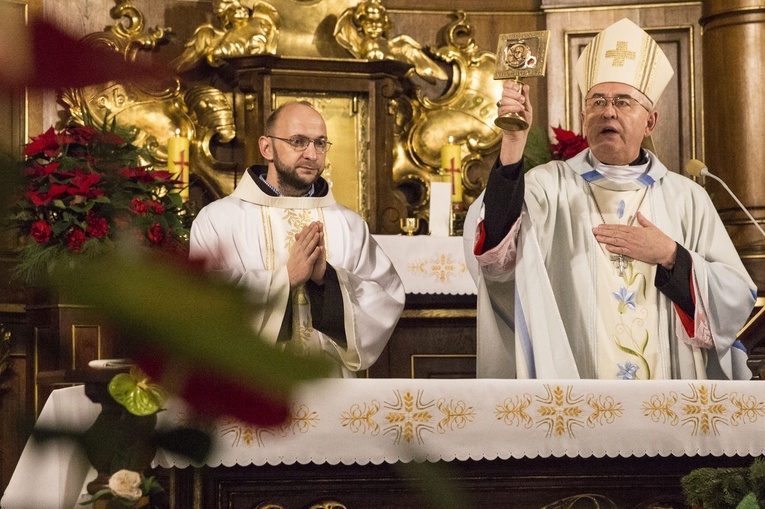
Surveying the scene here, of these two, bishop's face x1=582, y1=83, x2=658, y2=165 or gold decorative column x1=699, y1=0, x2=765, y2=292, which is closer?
bishop's face x1=582, y1=83, x2=658, y2=165

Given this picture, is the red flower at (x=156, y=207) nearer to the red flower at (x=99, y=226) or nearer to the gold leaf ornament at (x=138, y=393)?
the red flower at (x=99, y=226)

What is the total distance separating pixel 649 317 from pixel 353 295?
969mm

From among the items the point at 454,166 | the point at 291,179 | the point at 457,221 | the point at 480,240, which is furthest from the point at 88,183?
the point at 454,166

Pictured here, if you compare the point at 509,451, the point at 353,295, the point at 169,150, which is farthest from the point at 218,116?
the point at 509,451

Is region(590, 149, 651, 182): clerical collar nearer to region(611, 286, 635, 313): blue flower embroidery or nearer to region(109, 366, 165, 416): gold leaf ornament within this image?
region(611, 286, 635, 313): blue flower embroidery

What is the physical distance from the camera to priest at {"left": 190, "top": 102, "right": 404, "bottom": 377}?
394 centimetres

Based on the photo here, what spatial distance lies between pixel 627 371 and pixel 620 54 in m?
1.12

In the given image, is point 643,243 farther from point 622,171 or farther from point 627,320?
point 622,171

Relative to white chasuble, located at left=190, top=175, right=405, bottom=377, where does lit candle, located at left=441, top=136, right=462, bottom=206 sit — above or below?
above

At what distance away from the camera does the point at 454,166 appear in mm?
6090

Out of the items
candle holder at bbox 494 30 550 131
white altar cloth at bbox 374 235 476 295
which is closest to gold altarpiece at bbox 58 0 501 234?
white altar cloth at bbox 374 235 476 295

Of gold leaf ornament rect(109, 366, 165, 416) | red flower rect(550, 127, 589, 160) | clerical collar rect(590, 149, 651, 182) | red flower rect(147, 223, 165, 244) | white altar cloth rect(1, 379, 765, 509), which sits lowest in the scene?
white altar cloth rect(1, 379, 765, 509)

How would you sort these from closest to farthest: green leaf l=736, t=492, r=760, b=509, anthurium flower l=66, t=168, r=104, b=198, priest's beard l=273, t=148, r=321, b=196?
anthurium flower l=66, t=168, r=104, b=198 → green leaf l=736, t=492, r=760, b=509 → priest's beard l=273, t=148, r=321, b=196

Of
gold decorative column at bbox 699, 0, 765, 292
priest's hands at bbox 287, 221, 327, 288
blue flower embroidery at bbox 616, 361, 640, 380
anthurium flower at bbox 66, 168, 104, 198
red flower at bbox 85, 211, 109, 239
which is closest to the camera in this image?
anthurium flower at bbox 66, 168, 104, 198
